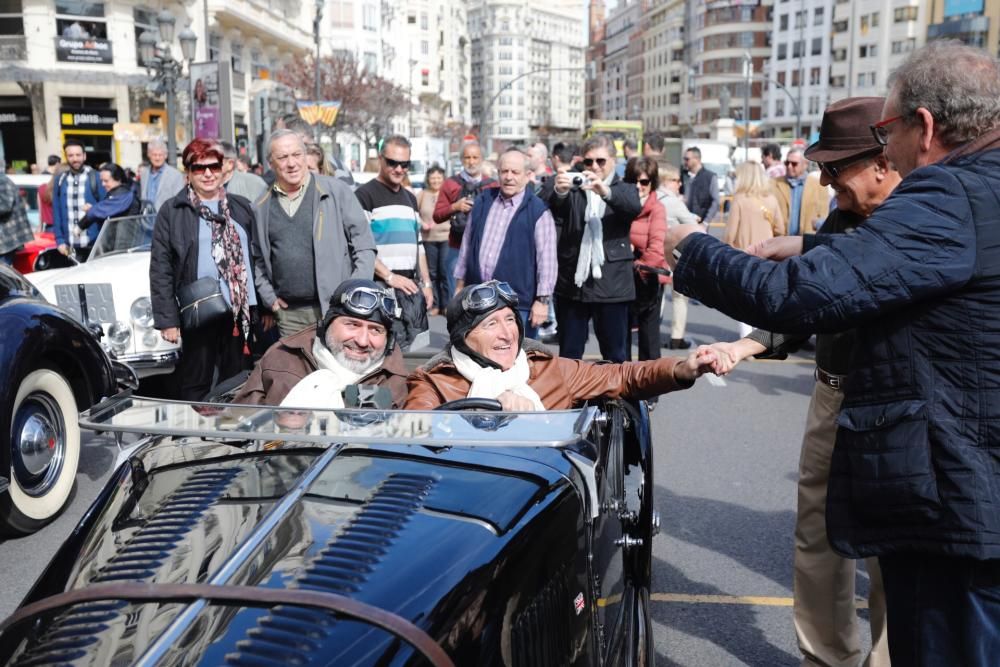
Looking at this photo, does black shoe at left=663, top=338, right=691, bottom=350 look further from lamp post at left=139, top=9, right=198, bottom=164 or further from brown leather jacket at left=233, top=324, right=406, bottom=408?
lamp post at left=139, top=9, right=198, bottom=164

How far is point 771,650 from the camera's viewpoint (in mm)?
3877

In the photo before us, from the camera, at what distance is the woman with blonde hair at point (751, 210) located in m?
8.34

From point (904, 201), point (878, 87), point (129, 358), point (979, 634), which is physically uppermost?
point (878, 87)

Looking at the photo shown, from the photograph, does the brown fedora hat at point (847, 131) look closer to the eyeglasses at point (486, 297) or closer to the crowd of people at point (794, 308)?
the crowd of people at point (794, 308)

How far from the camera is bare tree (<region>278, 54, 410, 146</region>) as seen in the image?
149ft

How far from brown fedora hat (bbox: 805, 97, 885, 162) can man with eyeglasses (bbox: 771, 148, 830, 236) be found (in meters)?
6.88

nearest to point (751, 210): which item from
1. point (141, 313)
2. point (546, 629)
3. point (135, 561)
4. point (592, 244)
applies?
point (592, 244)

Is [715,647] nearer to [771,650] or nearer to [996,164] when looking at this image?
[771,650]

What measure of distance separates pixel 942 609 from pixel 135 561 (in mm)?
1846

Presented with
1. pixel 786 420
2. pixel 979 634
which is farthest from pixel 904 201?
pixel 786 420

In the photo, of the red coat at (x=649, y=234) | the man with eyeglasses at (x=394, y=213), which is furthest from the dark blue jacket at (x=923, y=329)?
the man with eyeglasses at (x=394, y=213)

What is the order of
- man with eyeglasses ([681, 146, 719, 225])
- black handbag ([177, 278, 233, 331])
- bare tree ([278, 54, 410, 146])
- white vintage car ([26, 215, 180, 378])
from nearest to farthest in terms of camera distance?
black handbag ([177, 278, 233, 331])
white vintage car ([26, 215, 180, 378])
man with eyeglasses ([681, 146, 719, 225])
bare tree ([278, 54, 410, 146])

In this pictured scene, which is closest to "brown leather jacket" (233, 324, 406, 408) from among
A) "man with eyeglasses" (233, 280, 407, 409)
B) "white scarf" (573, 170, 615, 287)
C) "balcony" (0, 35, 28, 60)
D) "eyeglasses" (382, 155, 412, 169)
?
"man with eyeglasses" (233, 280, 407, 409)

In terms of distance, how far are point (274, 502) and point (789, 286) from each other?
1282 millimetres
